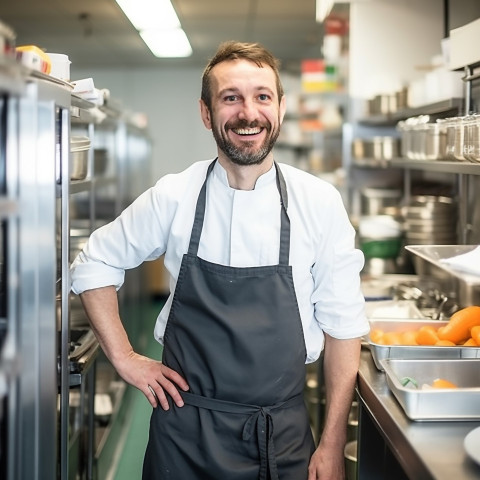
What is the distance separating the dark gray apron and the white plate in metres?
0.58

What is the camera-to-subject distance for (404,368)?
2.18 m

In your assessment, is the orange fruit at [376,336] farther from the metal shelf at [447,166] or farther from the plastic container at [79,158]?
the plastic container at [79,158]

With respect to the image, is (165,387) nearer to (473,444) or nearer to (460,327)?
(473,444)

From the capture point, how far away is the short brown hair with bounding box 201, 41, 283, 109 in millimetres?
2203

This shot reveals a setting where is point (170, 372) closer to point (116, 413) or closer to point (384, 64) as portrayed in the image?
point (116, 413)

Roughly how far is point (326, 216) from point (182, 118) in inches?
313

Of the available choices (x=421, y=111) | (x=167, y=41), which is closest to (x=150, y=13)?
(x=167, y=41)

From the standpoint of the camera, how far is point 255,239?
2174mm

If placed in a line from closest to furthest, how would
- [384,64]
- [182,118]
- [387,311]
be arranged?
[387,311] < [384,64] < [182,118]

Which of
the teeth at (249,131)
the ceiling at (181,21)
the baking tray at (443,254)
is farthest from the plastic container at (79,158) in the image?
the ceiling at (181,21)

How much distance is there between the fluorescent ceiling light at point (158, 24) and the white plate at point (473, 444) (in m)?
4.17

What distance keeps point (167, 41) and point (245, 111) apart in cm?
504

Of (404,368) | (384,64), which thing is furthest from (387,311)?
(384,64)

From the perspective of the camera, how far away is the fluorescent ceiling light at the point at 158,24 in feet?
17.3
